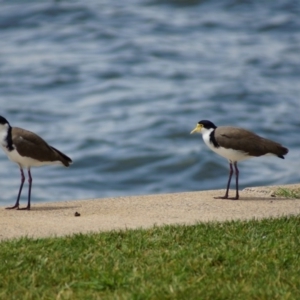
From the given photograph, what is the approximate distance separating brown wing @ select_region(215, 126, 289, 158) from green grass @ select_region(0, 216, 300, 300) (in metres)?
1.44

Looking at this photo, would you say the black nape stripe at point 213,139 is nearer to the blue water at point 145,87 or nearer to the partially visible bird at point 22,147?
the partially visible bird at point 22,147

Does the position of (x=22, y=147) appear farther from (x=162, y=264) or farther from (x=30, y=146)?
(x=162, y=264)

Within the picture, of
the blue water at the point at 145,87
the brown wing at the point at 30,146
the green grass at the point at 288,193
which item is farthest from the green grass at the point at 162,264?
the blue water at the point at 145,87

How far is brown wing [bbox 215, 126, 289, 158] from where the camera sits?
983 centimetres

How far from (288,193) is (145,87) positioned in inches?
632

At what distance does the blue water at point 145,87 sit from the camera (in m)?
20.6

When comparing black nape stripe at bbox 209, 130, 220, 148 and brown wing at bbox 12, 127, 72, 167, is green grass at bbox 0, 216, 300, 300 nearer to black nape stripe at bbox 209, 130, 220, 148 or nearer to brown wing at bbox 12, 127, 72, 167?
black nape stripe at bbox 209, 130, 220, 148

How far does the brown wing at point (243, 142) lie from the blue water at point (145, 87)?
8.37 meters

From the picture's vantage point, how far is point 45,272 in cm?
716

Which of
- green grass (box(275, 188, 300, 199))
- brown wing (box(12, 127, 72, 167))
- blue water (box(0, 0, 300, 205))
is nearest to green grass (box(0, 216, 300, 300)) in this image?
green grass (box(275, 188, 300, 199))

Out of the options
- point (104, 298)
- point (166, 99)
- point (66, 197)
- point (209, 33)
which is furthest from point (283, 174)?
point (104, 298)

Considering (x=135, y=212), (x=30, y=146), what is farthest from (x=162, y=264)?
(x=30, y=146)

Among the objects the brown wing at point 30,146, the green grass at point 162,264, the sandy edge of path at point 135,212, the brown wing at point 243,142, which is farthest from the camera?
the brown wing at point 243,142

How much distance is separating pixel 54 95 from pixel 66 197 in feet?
24.1
